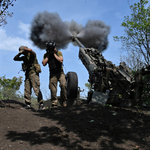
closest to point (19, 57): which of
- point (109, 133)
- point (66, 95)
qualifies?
point (66, 95)

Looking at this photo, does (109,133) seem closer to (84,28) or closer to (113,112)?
(113,112)

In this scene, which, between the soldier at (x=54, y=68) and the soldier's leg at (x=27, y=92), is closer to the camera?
the soldier at (x=54, y=68)

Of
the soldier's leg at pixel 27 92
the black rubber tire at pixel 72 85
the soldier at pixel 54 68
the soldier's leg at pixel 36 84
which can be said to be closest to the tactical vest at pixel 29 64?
the soldier's leg at pixel 36 84

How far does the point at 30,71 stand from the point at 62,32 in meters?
5.33

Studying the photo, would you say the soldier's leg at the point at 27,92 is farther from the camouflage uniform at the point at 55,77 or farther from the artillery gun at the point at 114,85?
the artillery gun at the point at 114,85

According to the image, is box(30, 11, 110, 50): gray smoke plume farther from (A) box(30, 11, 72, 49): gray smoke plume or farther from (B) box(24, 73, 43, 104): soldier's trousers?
(B) box(24, 73, 43, 104): soldier's trousers

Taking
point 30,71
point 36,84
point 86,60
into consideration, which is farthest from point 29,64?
point 86,60

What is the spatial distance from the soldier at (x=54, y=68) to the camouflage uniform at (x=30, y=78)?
1.58 feet

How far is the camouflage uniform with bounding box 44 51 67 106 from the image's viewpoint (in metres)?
6.06

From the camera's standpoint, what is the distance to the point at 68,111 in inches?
195

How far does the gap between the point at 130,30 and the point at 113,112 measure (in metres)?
12.0

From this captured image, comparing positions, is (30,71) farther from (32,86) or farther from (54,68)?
(54,68)

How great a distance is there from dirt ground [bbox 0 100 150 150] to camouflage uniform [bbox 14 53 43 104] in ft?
4.43

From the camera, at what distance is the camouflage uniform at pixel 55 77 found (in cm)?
606
